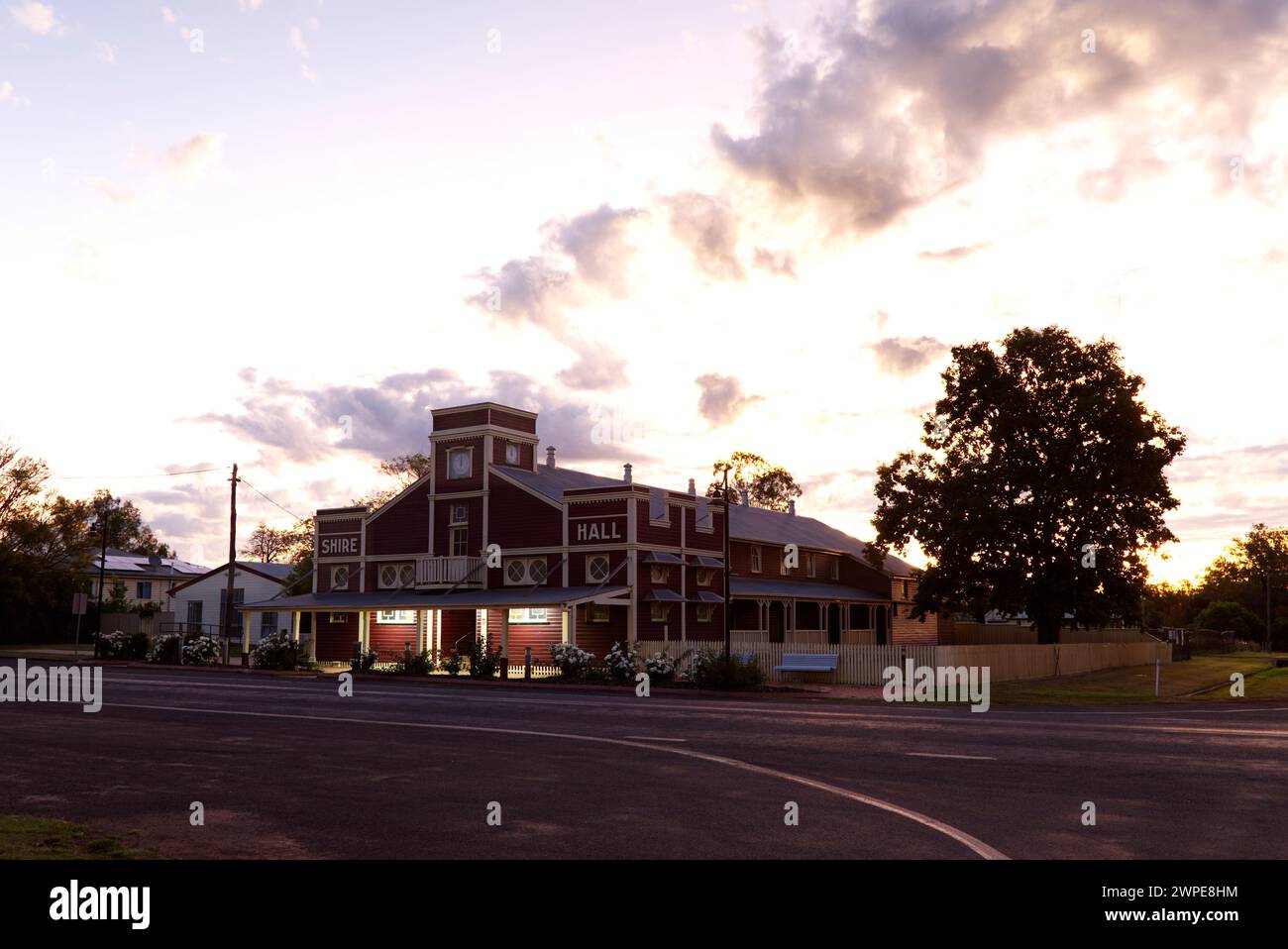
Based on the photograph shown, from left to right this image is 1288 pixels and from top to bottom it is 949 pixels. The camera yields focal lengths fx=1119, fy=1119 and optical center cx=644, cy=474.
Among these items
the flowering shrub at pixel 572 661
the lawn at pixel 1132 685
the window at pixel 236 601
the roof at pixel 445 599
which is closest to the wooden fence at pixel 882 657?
the lawn at pixel 1132 685

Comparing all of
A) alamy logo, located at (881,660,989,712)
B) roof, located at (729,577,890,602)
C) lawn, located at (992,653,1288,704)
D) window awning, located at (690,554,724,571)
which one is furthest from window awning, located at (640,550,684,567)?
lawn, located at (992,653,1288,704)

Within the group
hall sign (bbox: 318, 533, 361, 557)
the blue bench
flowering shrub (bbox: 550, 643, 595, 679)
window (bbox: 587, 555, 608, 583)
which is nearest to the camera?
the blue bench

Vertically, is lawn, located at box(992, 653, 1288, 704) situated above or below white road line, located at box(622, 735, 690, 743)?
below

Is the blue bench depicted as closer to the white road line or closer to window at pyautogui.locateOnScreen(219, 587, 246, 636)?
the white road line

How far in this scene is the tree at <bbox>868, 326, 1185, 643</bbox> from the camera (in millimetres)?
48406

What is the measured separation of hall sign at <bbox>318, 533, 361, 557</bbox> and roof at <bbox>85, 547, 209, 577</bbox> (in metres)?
38.3

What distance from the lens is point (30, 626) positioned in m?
77.1

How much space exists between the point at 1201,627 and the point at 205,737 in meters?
90.3

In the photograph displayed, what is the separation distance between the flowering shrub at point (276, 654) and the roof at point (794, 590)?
803 inches

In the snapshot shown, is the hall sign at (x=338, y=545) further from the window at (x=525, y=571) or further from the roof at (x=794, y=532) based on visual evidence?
the roof at (x=794, y=532)

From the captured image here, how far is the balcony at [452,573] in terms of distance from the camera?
52.5m

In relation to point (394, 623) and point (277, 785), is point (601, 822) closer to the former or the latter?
point (277, 785)
